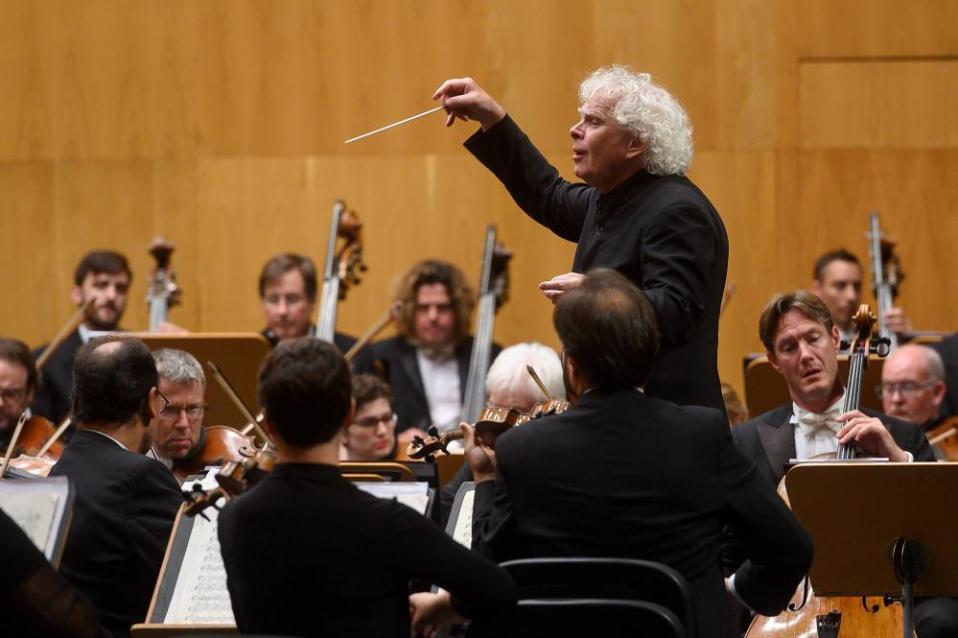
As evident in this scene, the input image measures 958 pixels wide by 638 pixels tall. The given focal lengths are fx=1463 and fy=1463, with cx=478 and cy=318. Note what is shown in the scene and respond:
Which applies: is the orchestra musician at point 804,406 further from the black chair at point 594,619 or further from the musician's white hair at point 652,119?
the black chair at point 594,619

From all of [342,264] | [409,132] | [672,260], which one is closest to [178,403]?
[672,260]

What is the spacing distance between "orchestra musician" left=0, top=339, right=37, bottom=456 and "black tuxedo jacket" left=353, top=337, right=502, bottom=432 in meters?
1.30

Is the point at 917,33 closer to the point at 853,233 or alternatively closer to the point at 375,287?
the point at 853,233

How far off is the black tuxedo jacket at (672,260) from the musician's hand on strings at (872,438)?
19.9 inches

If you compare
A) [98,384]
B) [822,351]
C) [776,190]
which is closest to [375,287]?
[776,190]

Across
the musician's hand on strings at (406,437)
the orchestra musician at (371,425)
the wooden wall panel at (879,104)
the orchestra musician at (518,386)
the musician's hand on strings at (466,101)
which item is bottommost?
the musician's hand on strings at (406,437)

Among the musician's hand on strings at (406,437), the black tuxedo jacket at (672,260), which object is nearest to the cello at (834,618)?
the black tuxedo jacket at (672,260)

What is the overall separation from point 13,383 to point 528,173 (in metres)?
2.08

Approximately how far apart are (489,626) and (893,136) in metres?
4.60

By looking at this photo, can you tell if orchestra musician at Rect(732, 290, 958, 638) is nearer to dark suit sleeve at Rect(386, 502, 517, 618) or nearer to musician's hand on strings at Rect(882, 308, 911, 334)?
dark suit sleeve at Rect(386, 502, 517, 618)

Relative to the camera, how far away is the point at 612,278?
2172 mm

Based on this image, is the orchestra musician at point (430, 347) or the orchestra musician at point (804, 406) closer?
the orchestra musician at point (804, 406)

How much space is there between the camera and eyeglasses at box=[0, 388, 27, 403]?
13.9 ft

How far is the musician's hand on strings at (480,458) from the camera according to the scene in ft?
7.79
